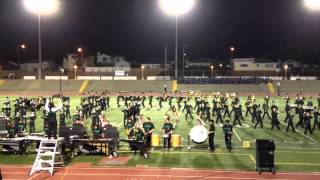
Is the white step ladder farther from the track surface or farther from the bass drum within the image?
Result: the bass drum

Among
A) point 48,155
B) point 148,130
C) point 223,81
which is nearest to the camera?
point 48,155

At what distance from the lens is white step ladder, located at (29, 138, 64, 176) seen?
15.7m

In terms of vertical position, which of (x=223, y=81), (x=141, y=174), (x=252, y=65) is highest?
(x=252, y=65)

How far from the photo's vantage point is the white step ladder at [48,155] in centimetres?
1566

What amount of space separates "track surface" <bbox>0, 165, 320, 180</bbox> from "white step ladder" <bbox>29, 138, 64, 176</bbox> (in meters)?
0.27

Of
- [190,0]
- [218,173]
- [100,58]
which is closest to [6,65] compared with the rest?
[100,58]

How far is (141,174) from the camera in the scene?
15508 mm

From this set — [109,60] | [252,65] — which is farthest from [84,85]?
[109,60]

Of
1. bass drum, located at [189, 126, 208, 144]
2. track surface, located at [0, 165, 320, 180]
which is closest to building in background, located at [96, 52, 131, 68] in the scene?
bass drum, located at [189, 126, 208, 144]

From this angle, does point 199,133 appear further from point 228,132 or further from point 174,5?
point 174,5

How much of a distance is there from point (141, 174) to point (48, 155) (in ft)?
11.3

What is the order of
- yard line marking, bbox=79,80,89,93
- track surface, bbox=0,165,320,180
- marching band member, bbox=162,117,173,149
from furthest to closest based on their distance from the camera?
1. yard line marking, bbox=79,80,89,93
2. marching band member, bbox=162,117,173,149
3. track surface, bbox=0,165,320,180

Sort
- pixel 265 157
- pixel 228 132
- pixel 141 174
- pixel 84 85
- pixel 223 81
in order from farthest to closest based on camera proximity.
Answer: pixel 84 85 → pixel 223 81 → pixel 228 132 → pixel 265 157 → pixel 141 174

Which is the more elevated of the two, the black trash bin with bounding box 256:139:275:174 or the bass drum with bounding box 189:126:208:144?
the bass drum with bounding box 189:126:208:144
